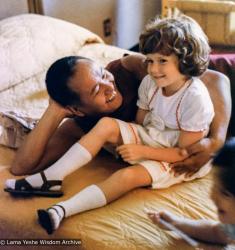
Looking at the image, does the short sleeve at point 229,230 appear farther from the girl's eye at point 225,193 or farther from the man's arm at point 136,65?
the man's arm at point 136,65

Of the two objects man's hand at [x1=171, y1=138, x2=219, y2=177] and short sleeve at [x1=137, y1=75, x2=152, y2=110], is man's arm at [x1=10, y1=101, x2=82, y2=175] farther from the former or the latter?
man's hand at [x1=171, y1=138, x2=219, y2=177]

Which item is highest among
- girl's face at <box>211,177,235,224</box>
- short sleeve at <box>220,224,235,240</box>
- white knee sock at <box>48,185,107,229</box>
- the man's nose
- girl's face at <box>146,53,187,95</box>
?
girl's face at <box>146,53,187,95</box>

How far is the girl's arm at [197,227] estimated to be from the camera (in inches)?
35.8

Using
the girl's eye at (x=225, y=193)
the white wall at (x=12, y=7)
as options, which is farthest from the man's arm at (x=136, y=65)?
the white wall at (x=12, y=7)

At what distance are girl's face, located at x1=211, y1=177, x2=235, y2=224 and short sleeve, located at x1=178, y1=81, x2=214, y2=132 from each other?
182 mm

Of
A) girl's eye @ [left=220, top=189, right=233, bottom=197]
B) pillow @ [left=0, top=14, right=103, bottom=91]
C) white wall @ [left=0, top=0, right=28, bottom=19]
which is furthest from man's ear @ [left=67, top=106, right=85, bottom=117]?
A: white wall @ [left=0, top=0, right=28, bottom=19]

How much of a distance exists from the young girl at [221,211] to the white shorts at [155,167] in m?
0.12

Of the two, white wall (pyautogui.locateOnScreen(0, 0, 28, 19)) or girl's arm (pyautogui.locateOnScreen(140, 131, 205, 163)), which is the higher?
white wall (pyautogui.locateOnScreen(0, 0, 28, 19))

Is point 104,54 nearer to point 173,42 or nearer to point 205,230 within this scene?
point 173,42

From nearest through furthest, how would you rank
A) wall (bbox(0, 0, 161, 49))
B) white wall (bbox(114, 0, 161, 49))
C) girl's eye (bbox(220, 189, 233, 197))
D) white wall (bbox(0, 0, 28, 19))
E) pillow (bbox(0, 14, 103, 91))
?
1. girl's eye (bbox(220, 189, 233, 197))
2. pillow (bbox(0, 14, 103, 91))
3. white wall (bbox(0, 0, 28, 19))
4. wall (bbox(0, 0, 161, 49))
5. white wall (bbox(114, 0, 161, 49))

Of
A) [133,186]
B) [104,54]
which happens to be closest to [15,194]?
[133,186]

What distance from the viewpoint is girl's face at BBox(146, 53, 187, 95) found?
108cm

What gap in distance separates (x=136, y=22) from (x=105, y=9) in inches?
13.9

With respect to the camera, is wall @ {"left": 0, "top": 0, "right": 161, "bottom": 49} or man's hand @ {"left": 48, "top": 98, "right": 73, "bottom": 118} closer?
man's hand @ {"left": 48, "top": 98, "right": 73, "bottom": 118}
